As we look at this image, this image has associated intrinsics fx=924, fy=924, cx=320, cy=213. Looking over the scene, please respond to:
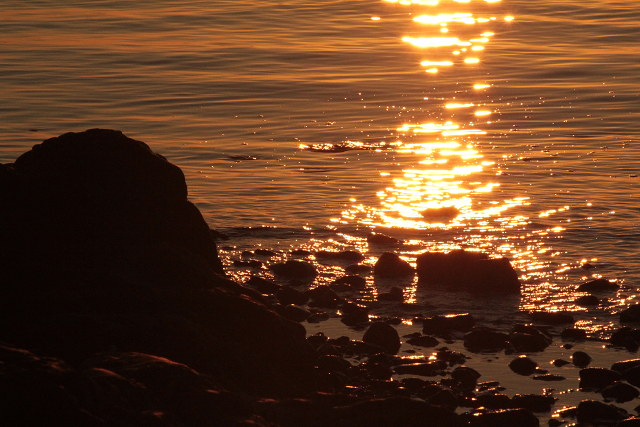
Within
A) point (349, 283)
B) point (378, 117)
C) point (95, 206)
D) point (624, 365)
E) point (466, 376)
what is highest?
point (378, 117)

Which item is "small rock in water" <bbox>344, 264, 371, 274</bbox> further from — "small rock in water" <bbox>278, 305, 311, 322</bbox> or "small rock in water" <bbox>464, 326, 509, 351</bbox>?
"small rock in water" <bbox>464, 326, 509, 351</bbox>

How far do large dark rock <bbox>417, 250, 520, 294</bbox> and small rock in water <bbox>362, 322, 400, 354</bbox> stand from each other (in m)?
2.75

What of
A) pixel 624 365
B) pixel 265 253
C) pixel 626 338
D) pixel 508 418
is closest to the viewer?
pixel 508 418

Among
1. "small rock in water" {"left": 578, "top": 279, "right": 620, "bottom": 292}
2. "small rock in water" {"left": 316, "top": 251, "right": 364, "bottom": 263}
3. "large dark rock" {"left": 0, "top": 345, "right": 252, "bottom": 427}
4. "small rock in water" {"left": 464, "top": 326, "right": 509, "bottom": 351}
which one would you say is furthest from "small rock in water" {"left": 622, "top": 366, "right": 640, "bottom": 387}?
"small rock in water" {"left": 316, "top": 251, "right": 364, "bottom": 263}

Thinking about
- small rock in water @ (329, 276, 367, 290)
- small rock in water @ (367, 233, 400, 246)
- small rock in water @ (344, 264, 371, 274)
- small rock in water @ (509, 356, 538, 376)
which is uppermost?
small rock in water @ (367, 233, 400, 246)

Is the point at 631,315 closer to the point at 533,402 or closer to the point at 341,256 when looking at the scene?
the point at 533,402

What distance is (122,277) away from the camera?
10.2 meters

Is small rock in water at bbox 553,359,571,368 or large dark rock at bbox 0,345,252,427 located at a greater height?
large dark rock at bbox 0,345,252,427

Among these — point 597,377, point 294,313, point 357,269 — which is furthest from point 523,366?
point 357,269

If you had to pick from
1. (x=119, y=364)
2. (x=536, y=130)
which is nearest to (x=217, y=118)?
(x=536, y=130)

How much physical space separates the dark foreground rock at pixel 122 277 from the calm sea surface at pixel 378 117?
3.25 m

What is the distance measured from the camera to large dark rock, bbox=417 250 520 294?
551 inches

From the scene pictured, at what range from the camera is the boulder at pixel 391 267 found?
49.2 feet

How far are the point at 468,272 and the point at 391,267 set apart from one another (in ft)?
4.62
